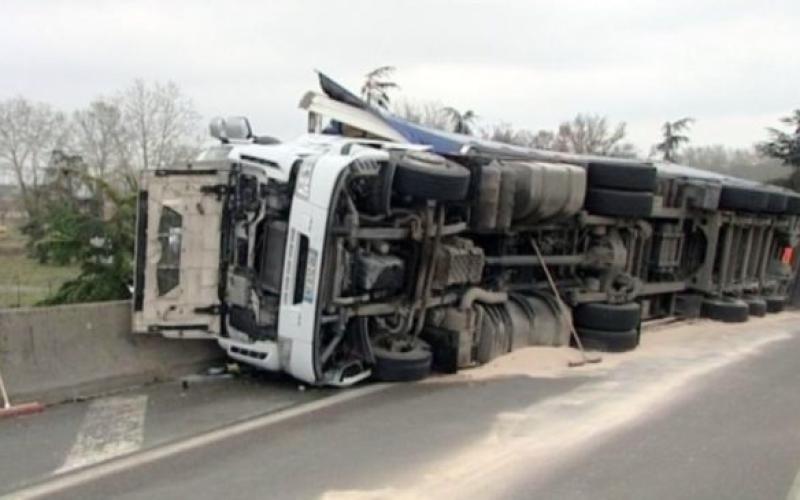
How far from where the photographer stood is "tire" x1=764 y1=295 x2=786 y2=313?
16353 millimetres

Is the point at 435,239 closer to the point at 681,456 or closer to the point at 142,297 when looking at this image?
the point at 142,297

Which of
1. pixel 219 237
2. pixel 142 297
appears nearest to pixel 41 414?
pixel 142 297

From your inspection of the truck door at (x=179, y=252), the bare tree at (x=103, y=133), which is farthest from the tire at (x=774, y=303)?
the bare tree at (x=103, y=133)

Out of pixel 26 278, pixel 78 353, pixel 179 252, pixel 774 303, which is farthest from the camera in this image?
pixel 26 278

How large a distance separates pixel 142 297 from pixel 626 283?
22.2ft

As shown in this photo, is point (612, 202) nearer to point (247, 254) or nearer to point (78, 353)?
point (247, 254)

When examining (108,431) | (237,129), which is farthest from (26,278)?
(108,431)

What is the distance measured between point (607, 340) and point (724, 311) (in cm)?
453

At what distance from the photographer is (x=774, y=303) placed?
16438mm

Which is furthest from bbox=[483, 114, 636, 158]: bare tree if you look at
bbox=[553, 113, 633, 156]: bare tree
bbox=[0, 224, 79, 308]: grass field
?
bbox=[0, 224, 79, 308]: grass field

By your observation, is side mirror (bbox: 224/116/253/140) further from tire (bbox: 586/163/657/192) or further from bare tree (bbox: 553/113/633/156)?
bare tree (bbox: 553/113/633/156)

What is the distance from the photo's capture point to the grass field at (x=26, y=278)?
11.3 metres

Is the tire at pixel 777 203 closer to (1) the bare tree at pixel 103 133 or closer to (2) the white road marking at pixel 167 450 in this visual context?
(2) the white road marking at pixel 167 450

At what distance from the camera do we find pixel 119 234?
367 inches
